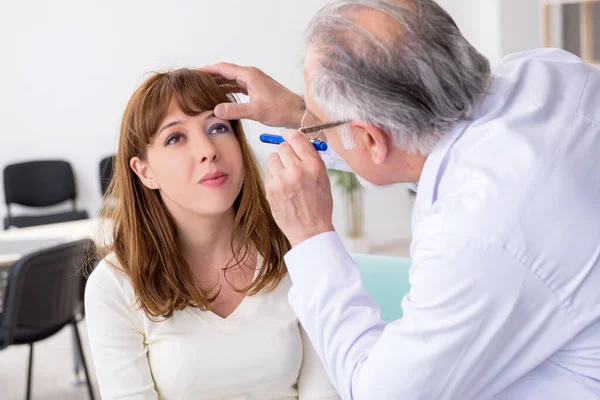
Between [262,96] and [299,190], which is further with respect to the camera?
[262,96]

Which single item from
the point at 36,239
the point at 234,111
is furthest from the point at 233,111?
the point at 36,239

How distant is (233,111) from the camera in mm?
1627

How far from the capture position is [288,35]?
5355mm

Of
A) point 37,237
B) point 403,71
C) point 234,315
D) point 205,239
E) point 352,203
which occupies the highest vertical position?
point 403,71

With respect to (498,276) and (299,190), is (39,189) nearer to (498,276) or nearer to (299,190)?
A: (299,190)

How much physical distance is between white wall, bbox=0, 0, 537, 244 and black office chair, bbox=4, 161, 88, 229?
16cm

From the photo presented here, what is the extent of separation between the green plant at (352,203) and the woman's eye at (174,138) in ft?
11.9

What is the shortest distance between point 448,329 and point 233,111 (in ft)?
2.49

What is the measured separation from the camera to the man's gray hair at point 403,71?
110cm

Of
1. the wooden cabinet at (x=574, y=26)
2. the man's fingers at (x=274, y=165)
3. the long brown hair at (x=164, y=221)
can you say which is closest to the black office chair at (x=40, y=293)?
the long brown hair at (x=164, y=221)

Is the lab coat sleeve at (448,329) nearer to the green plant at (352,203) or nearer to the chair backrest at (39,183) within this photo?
the green plant at (352,203)

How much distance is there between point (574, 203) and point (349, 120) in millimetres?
343

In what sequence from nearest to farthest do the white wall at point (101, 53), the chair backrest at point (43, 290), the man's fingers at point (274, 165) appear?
the man's fingers at point (274, 165) < the chair backrest at point (43, 290) < the white wall at point (101, 53)

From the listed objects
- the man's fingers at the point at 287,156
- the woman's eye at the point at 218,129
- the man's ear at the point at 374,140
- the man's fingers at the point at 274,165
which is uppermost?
the man's ear at the point at 374,140
